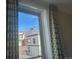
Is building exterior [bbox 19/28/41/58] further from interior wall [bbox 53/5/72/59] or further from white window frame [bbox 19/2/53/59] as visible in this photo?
interior wall [bbox 53/5/72/59]

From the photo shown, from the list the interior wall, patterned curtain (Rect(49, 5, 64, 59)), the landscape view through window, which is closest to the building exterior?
the landscape view through window

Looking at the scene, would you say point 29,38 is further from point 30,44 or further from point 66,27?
point 66,27

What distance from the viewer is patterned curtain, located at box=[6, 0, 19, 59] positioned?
141 centimetres

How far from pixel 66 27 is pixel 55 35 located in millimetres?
138

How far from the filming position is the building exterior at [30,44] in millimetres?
1362

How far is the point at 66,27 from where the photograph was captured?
4.22 feet

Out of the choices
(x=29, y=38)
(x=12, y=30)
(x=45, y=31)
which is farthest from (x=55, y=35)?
(x=12, y=30)

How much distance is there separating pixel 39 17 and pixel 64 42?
0.36m

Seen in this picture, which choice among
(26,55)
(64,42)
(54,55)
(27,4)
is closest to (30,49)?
(26,55)

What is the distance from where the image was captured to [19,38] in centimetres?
141

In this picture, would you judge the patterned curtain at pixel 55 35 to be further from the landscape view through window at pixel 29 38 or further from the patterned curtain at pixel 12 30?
the patterned curtain at pixel 12 30

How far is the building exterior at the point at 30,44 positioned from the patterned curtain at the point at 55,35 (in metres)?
0.15
